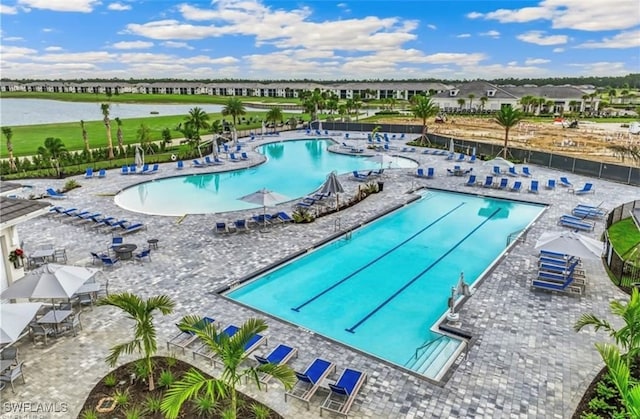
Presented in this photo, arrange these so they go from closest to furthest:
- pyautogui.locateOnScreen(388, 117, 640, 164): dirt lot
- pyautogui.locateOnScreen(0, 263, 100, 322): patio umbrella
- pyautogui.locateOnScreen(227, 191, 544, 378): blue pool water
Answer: pyautogui.locateOnScreen(0, 263, 100, 322): patio umbrella → pyautogui.locateOnScreen(227, 191, 544, 378): blue pool water → pyautogui.locateOnScreen(388, 117, 640, 164): dirt lot

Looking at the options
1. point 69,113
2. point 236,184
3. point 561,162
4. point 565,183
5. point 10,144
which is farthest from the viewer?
point 69,113

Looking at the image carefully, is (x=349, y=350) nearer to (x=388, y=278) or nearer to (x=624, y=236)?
(x=388, y=278)

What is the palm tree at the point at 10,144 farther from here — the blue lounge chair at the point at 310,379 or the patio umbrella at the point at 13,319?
the blue lounge chair at the point at 310,379

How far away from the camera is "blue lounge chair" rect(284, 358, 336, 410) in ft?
26.5

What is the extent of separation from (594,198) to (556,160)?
7.50 meters

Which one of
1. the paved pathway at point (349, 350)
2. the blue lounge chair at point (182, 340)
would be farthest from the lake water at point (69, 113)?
the blue lounge chair at point (182, 340)

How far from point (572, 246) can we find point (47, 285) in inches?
544

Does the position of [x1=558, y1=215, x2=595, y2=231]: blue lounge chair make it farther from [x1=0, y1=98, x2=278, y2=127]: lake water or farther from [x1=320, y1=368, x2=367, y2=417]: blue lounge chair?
[x1=0, y1=98, x2=278, y2=127]: lake water

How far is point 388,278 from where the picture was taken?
14211 millimetres

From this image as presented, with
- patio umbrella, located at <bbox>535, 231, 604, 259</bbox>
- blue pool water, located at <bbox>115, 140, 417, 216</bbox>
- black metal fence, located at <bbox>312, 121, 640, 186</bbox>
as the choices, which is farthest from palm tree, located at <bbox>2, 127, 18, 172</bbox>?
black metal fence, located at <bbox>312, 121, 640, 186</bbox>

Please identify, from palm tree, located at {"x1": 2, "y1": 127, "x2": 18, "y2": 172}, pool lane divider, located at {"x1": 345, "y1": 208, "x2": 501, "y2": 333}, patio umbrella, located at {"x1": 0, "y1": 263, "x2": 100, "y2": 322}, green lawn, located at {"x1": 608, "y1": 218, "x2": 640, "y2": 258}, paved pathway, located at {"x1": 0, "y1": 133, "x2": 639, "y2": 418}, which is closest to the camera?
paved pathway, located at {"x1": 0, "y1": 133, "x2": 639, "y2": 418}

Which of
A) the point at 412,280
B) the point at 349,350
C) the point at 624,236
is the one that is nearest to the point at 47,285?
the point at 349,350

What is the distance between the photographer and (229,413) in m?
7.05

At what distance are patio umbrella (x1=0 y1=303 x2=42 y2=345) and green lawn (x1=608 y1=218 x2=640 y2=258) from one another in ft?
57.1
